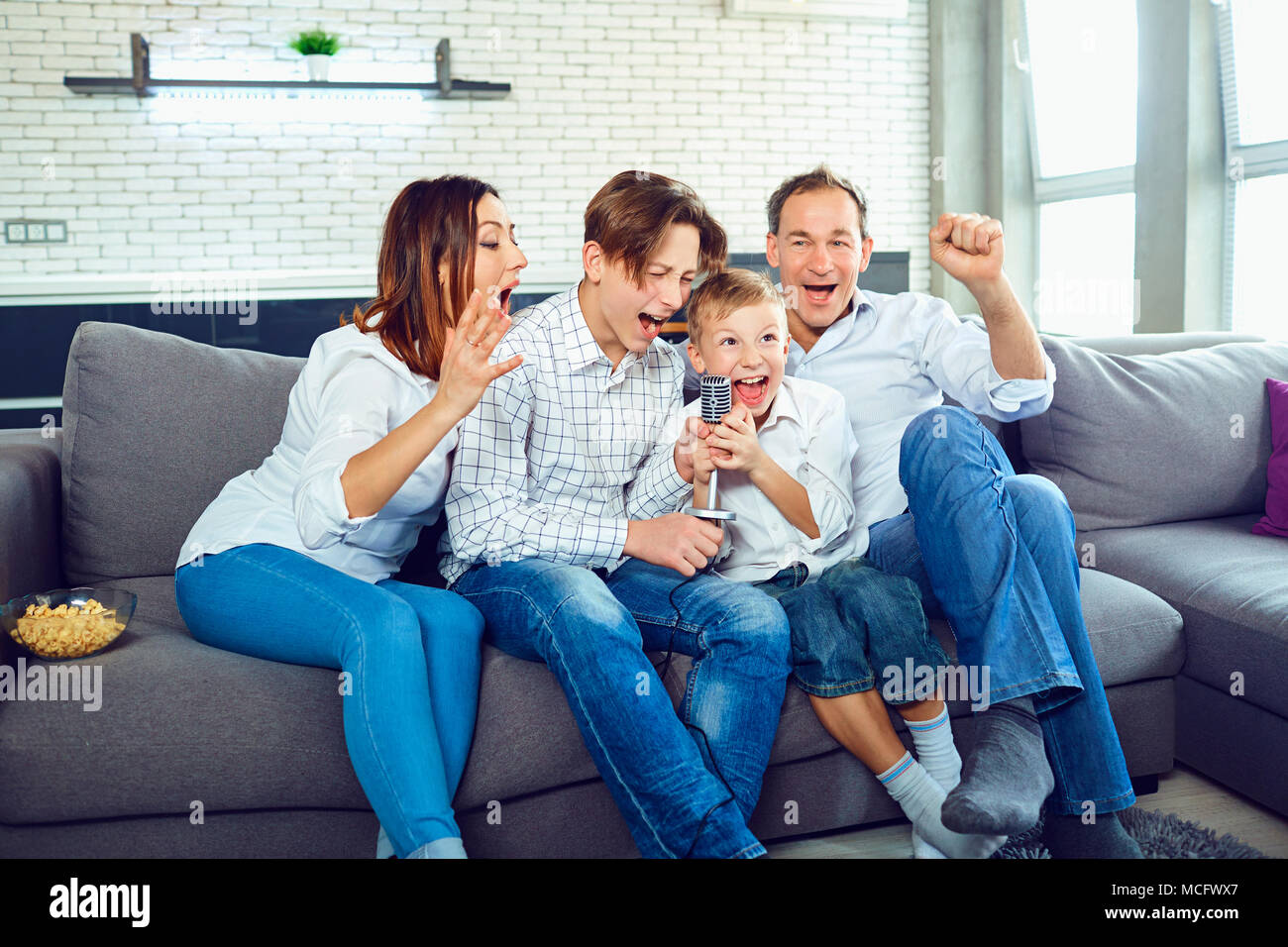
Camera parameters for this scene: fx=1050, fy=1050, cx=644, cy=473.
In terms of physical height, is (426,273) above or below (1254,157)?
below

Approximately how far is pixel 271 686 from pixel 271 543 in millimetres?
238

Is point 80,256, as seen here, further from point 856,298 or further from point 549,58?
point 856,298

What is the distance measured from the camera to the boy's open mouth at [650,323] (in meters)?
1.79

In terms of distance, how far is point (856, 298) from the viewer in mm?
2170

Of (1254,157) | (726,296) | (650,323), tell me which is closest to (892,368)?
(726,296)

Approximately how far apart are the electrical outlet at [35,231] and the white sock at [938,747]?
5128mm

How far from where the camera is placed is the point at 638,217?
5.77ft

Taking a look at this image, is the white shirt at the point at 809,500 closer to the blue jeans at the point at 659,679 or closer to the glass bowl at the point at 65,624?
the blue jeans at the point at 659,679

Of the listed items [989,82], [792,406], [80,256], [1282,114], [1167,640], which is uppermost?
[989,82]

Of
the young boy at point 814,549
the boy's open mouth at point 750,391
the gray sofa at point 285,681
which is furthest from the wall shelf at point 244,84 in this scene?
the boy's open mouth at point 750,391

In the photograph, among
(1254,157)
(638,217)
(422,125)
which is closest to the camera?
(638,217)

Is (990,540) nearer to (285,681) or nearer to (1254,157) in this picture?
(285,681)

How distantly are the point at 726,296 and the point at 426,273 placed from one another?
511 millimetres
